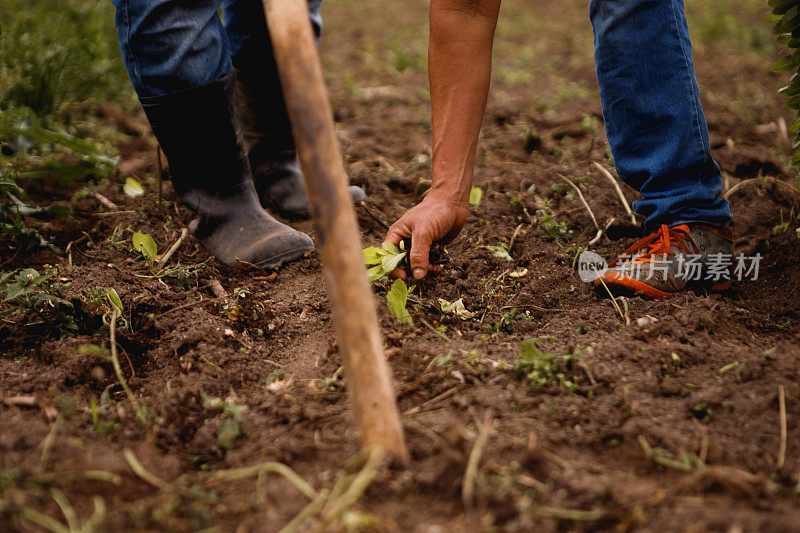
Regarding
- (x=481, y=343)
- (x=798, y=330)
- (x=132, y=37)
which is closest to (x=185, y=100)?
(x=132, y=37)

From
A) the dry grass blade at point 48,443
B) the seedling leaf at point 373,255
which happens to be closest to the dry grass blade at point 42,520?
the dry grass blade at point 48,443

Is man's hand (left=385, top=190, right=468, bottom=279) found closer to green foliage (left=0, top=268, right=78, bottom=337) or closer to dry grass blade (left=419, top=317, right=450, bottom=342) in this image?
dry grass blade (left=419, top=317, right=450, bottom=342)

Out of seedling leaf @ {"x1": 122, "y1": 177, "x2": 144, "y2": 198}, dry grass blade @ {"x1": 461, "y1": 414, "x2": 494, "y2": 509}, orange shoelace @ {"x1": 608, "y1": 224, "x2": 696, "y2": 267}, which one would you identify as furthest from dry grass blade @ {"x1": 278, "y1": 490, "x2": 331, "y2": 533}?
seedling leaf @ {"x1": 122, "y1": 177, "x2": 144, "y2": 198}

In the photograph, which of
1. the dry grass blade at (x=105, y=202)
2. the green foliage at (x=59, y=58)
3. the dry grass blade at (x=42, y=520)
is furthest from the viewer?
the green foliage at (x=59, y=58)

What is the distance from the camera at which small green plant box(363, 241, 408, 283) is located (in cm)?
189

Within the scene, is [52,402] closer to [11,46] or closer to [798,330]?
[798,330]

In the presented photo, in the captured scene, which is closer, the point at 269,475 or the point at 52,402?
the point at 269,475

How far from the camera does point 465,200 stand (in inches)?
81.9

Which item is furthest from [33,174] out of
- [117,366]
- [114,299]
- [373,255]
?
[373,255]

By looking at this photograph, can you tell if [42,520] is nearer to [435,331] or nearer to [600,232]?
[435,331]

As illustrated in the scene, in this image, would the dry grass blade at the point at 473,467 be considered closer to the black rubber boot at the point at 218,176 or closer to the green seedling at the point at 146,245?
the black rubber boot at the point at 218,176

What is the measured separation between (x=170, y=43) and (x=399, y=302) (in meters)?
1.11

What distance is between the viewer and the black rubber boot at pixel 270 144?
2.61m

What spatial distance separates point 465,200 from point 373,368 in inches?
40.2
